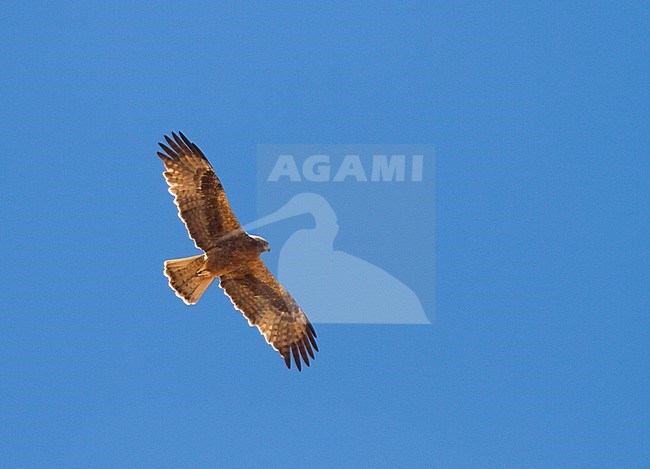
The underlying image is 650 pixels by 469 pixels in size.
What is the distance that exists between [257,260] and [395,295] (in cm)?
288

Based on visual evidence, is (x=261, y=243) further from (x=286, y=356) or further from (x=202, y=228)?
(x=286, y=356)

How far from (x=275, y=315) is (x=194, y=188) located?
136 centimetres

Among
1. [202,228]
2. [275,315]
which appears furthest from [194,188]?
[275,315]

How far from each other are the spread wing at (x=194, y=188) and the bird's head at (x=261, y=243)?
0.26 m

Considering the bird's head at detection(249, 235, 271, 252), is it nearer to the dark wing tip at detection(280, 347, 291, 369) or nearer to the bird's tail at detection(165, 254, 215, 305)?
the bird's tail at detection(165, 254, 215, 305)

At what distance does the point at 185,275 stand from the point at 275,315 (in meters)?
0.93

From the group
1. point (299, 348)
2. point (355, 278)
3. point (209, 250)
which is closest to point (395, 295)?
point (355, 278)

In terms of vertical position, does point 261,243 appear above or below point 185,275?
above

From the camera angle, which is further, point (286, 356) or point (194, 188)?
point (286, 356)

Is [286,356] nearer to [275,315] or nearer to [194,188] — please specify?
[275,315]

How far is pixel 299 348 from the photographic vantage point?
10.2m

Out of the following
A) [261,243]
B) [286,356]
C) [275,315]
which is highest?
[261,243]

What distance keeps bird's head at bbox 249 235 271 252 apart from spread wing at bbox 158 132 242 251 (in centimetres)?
26

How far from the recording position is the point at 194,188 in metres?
9.70
